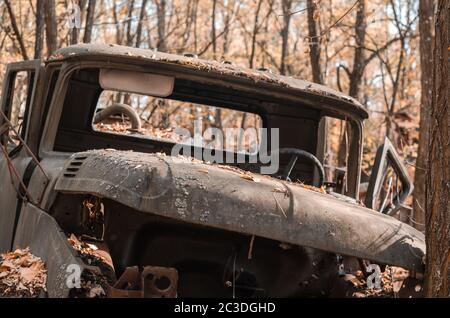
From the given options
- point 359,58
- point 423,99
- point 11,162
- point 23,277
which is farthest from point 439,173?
point 359,58

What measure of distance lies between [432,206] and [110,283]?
160 cm

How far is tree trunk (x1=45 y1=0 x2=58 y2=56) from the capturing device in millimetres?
9961

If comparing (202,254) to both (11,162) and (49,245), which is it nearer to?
(49,245)

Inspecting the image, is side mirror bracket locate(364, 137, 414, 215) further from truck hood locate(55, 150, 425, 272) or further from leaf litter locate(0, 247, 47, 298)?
leaf litter locate(0, 247, 47, 298)

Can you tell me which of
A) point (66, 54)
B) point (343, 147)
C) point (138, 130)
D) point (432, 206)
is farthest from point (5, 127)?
point (343, 147)

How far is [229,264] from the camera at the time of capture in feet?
13.3

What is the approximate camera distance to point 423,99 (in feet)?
29.4

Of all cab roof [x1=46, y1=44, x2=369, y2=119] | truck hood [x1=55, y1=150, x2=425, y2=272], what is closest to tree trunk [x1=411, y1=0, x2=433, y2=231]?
cab roof [x1=46, y1=44, x2=369, y2=119]

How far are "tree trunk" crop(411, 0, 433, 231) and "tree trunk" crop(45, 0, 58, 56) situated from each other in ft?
15.6

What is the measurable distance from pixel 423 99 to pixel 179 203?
20.3 feet

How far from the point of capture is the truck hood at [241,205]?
11.2 feet

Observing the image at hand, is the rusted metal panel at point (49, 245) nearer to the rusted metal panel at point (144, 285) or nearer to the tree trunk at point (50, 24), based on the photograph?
the rusted metal panel at point (144, 285)

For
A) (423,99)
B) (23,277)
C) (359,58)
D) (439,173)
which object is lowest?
(23,277)

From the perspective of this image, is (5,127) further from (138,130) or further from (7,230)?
(138,130)
